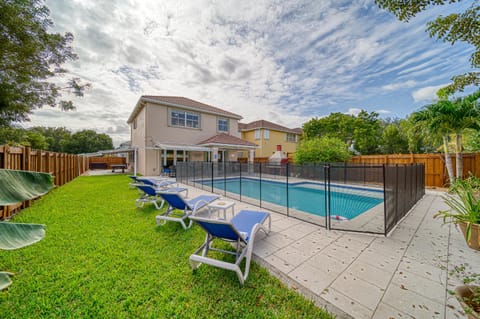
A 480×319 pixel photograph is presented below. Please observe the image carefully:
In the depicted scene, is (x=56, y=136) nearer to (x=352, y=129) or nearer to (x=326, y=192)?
(x=326, y=192)

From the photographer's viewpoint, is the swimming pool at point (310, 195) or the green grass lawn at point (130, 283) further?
the swimming pool at point (310, 195)

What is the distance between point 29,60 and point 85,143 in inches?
1696

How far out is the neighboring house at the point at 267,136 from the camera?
26.7m

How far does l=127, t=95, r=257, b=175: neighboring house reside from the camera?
17.3 metres

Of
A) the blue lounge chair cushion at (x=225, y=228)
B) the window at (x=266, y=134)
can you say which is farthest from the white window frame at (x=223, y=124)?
the blue lounge chair cushion at (x=225, y=228)

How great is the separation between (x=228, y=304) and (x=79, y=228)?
490cm

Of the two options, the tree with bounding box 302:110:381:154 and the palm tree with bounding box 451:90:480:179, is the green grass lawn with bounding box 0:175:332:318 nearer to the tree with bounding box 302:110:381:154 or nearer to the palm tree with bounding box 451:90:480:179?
the palm tree with bounding box 451:90:480:179

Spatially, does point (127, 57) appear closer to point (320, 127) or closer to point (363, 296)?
point (363, 296)

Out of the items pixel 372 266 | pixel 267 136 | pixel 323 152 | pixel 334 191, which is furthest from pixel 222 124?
pixel 372 266

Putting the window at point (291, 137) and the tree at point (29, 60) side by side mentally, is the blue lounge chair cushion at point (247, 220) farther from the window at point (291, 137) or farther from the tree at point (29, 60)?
the window at point (291, 137)

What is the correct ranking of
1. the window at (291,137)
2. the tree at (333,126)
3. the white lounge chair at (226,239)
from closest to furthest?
the white lounge chair at (226,239), the tree at (333,126), the window at (291,137)

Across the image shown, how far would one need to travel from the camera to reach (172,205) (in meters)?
5.29

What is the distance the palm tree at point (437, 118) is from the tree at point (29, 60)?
19.4m

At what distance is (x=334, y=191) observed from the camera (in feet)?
17.3
